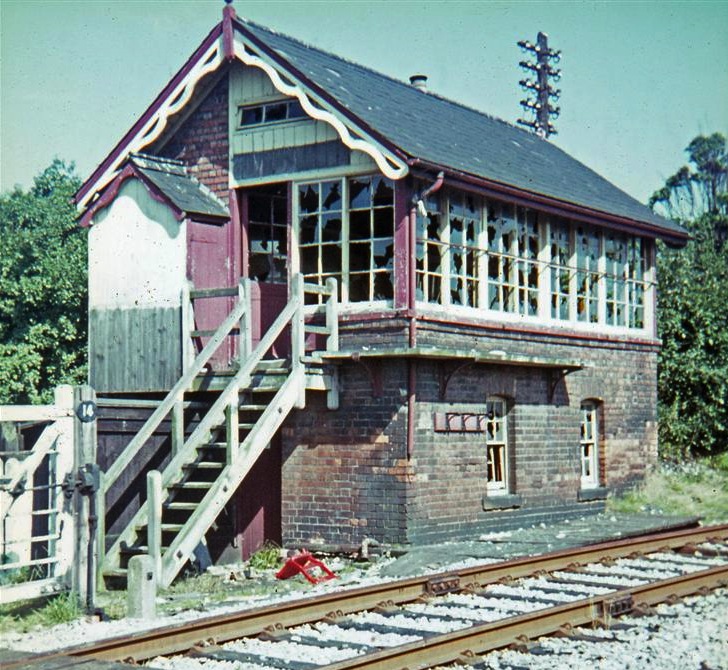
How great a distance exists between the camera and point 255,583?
1197cm

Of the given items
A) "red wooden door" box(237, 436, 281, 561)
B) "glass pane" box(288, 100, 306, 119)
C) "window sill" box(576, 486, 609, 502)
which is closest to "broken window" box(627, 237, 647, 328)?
"window sill" box(576, 486, 609, 502)

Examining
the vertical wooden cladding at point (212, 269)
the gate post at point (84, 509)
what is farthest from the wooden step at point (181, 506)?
the vertical wooden cladding at point (212, 269)

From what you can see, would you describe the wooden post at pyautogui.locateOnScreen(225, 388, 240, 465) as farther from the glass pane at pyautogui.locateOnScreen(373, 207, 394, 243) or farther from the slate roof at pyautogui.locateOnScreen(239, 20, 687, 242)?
the slate roof at pyautogui.locateOnScreen(239, 20, 687, 242)

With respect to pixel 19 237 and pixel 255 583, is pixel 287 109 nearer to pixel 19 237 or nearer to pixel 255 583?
pixel 255 583

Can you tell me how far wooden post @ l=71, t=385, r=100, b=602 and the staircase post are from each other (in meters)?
3.92

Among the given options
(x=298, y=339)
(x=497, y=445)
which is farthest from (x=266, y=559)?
(x=497, y=445)

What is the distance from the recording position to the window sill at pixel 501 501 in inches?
596

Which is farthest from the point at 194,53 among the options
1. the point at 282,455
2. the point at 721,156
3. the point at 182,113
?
the point at 721,156

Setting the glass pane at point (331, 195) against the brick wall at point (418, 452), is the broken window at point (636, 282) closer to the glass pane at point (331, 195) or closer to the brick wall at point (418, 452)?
the brick wall at point (418, 452)

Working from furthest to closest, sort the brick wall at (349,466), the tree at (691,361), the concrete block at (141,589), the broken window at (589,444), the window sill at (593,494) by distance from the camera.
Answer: the tree at (691,361)
the broken window at (589,444)
the window sill at (593,494)
the brick wall at (349,466)
the concrete block at (141,589)

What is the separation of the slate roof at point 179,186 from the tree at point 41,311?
45.9ft

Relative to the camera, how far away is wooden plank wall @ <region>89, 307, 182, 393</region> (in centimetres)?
1444

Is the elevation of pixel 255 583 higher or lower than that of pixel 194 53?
lower

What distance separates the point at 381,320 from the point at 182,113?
433 cm
